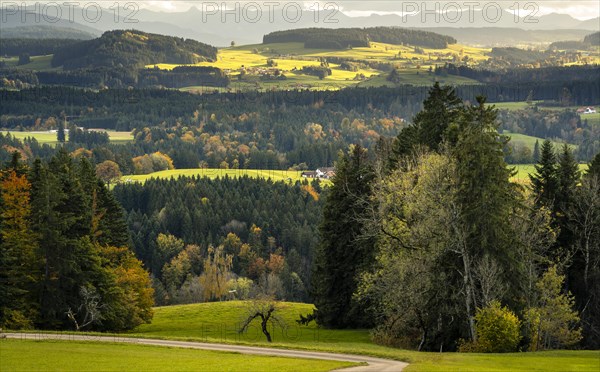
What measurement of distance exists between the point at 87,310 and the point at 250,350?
20.9 meters

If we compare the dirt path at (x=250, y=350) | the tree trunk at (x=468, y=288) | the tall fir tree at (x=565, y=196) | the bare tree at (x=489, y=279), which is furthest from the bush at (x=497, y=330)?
the tall fir tree at (x=565, y=196)

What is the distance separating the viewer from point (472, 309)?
196 feet

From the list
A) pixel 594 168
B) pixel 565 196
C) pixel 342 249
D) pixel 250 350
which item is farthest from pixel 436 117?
pixel 250 350

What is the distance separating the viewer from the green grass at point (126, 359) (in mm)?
43281

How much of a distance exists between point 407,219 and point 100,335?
80.2ft

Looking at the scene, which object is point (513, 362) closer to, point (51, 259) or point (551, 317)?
point (551, 317)

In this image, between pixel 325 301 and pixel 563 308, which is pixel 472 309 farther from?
pixel 325 301

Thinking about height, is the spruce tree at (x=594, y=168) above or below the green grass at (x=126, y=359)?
above

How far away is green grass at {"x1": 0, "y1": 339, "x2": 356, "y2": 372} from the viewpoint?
4328cm

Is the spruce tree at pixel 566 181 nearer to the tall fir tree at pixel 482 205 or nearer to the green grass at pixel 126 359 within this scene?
the tall fir tree at pixel 482 205

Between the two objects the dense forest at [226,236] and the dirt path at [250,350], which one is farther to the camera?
the dense forest at [226,236]

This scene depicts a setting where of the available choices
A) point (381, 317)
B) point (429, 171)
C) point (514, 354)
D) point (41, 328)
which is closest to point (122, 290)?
point (41, 328)

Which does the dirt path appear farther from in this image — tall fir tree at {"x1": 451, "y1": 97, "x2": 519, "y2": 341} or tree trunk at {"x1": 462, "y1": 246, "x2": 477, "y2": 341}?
tall fir tree at {"x1": 451, "y1": 97, "x2": 519, "y2": 341}

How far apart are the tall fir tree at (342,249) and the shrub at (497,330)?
750 inches
